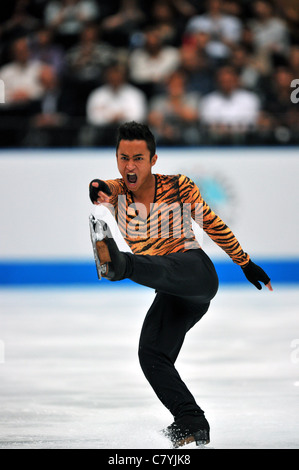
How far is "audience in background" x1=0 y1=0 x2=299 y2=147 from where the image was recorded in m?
8.15

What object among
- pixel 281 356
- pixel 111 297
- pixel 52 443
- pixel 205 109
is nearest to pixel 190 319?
pixel 52 443

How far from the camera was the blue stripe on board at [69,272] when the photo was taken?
8.12 m

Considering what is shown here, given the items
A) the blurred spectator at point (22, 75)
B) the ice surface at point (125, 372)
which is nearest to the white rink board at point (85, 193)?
the ice surface at point (125, 372)

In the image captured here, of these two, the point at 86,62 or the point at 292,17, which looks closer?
the point at 86,62

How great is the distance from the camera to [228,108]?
27.7ft

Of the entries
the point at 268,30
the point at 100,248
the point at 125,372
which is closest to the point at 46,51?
the point at 268,30

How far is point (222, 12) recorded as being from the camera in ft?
30.7

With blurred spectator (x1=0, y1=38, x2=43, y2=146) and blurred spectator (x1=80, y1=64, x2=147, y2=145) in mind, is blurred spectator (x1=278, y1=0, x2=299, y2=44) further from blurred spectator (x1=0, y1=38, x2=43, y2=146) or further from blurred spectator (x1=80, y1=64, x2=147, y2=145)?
blurred spectator (x1=0, y1=38, x2=43, y2=146)

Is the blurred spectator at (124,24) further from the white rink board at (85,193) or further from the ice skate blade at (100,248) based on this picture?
the ice skate blade at (100,248)

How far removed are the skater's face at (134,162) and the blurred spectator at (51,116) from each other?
15.4 ft

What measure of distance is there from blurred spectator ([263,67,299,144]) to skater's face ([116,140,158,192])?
15.6 ft

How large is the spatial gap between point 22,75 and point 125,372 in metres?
4.86

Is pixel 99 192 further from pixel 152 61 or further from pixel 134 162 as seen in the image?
pixel 152 61
